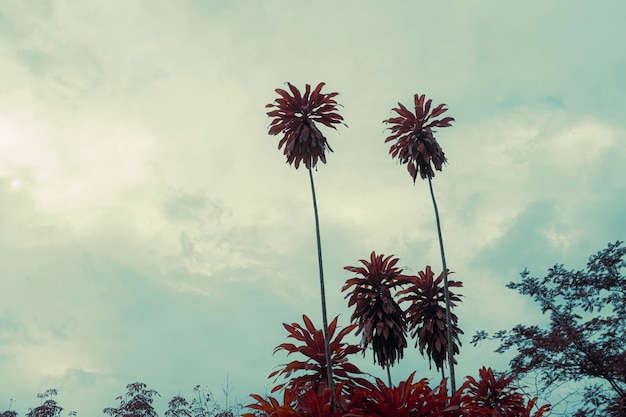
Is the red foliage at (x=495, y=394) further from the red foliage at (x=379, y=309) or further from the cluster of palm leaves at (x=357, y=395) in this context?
the red foliage at (x=379, y=309)

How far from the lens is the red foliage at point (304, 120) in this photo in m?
26.3

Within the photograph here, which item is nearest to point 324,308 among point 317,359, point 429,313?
point 317,359

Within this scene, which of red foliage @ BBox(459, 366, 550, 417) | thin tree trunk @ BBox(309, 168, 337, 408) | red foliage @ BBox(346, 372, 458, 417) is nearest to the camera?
red foliage @ BBox(346, 372, 458, 417)

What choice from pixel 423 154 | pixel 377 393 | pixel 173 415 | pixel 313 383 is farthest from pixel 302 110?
pixel 173 415

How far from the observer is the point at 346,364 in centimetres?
1800

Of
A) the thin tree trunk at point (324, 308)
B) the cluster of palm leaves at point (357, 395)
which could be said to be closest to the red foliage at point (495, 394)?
the cluster of palm leaves at point (357, 395)

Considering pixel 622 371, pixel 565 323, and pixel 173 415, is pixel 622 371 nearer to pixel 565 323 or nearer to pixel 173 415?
pixel 565 323

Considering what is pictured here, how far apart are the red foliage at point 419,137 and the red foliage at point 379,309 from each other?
550 cm

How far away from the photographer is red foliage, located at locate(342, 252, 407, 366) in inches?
1307

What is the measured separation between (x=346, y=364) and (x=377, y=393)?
420 cm

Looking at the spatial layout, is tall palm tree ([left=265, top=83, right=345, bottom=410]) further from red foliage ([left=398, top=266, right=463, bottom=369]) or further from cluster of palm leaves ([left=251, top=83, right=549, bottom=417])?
red foliage ([left=398, top=266, right=463, bottom=369])

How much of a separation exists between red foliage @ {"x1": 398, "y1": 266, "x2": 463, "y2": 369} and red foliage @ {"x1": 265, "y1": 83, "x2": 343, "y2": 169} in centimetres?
1180

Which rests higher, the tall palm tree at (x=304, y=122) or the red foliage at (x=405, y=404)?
the tall palm tree at (x=304, y=122)

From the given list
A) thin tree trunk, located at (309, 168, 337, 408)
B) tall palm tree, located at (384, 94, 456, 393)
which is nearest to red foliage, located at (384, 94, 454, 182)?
tall palm tree, located at (384, 94, 456, 393)
